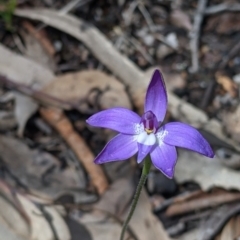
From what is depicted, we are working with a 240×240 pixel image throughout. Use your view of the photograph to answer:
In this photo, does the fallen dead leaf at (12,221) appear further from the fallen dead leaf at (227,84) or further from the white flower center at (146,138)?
the fallen dead leaf at (227,84)

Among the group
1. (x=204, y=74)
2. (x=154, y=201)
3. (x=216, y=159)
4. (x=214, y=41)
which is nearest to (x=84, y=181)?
(x=154, y=201)

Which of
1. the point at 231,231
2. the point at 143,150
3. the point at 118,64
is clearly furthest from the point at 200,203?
the point at 143,150

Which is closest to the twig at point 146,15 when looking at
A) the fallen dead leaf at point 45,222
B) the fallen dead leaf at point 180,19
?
the fallen dead leaf at point 180,19

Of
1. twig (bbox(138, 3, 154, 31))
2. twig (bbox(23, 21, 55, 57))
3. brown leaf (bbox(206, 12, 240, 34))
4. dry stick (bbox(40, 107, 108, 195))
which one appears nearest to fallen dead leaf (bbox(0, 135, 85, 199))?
dry stick (bbox(40, 107, 108, 195))

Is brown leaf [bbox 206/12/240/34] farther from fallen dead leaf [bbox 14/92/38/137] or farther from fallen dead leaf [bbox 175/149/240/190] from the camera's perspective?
fallen dead leaf [bbox 14/92/38/137]

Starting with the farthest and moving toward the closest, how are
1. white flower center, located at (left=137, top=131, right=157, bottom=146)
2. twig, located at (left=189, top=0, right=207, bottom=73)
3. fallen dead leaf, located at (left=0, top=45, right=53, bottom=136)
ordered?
twig, located at (left=189, top=0, right=207, bottom=73), fallen dead leaf, located at (left=0, top=45, right=53, bottom=136), white flower center, located at (left=137, top=131, right=157, bottom=146)

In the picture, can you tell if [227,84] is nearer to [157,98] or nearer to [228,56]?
[228,56]

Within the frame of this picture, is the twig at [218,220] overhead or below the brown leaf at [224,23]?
below
